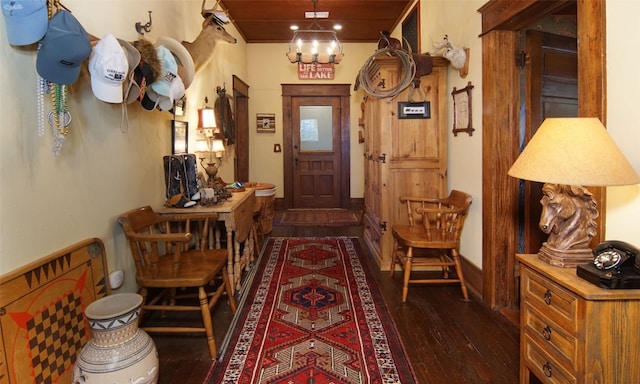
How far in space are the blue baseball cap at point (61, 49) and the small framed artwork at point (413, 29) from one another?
355 cm

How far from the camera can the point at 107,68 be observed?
65.6 inches

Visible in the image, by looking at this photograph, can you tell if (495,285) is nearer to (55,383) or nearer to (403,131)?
(403,131)

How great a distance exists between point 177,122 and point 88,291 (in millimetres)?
1672

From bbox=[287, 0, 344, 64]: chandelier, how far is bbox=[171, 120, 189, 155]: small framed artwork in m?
1.78

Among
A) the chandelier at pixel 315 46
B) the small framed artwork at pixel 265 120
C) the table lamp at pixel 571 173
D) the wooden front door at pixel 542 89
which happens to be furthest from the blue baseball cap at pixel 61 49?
the small framed artwork at pixel 265 120

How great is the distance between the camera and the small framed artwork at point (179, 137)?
3025 millimetres

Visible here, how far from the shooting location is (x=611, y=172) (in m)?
1.27

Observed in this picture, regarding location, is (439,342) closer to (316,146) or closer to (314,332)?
(314,332)

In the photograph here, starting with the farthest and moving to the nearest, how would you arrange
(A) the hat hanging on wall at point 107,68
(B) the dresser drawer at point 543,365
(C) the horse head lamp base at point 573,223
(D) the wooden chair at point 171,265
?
(D) the wooden chair at point 171,265 < (A) the hat hanging on wall at point 107,68 < (C) the horse head lamp base at point 573,223 < (B) the dresser drawer at point 543,365

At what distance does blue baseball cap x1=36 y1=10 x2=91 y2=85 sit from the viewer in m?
1.42

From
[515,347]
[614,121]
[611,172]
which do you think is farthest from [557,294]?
[515,347]

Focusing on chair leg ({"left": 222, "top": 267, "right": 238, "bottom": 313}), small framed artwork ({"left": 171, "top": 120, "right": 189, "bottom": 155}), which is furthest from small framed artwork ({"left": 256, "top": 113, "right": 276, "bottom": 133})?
chair leg ({"left": 222, "top": 267, "right": 238, "bottom": 313})

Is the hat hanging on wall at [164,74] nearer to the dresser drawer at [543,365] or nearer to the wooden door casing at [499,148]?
the wooden door casing at [499,148]

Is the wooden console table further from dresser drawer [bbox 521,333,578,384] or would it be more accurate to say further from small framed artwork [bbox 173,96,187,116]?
dresser drawer [bbox 521,333,578,384]
